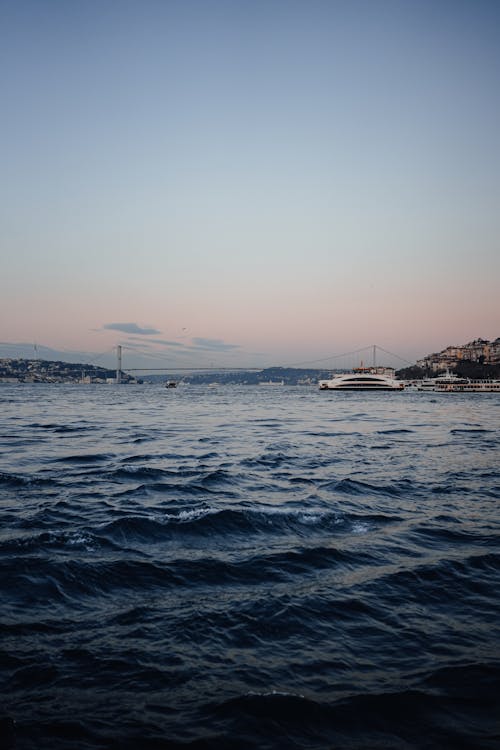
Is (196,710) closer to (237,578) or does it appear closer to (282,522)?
(237,578)

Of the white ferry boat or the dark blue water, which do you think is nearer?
the dark blue water

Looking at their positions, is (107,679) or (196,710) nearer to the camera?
(196,710)

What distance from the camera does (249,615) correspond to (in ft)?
16.6

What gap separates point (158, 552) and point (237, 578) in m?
1.50

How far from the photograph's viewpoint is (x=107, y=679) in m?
3.89

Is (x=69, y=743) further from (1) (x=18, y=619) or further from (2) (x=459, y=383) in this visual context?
(2) (x=459, y=383)

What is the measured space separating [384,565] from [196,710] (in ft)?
12.4

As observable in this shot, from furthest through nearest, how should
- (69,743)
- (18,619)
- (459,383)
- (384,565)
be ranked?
(459,383) → (384,565) → (18,619) → (69,743)

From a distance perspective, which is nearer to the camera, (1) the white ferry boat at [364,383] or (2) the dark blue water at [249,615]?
(2) the dark blue water at [249,615]

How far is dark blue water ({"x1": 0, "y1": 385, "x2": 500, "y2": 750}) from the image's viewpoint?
136 inches

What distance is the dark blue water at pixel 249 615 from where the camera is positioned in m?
3.45

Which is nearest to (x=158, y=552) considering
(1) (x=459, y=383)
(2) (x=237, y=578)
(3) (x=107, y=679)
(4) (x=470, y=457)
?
(2) (x=237, y=578)

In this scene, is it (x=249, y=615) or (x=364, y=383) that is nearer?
(x=249, y=615)

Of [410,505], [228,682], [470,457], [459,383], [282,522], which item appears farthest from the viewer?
[459,383]
